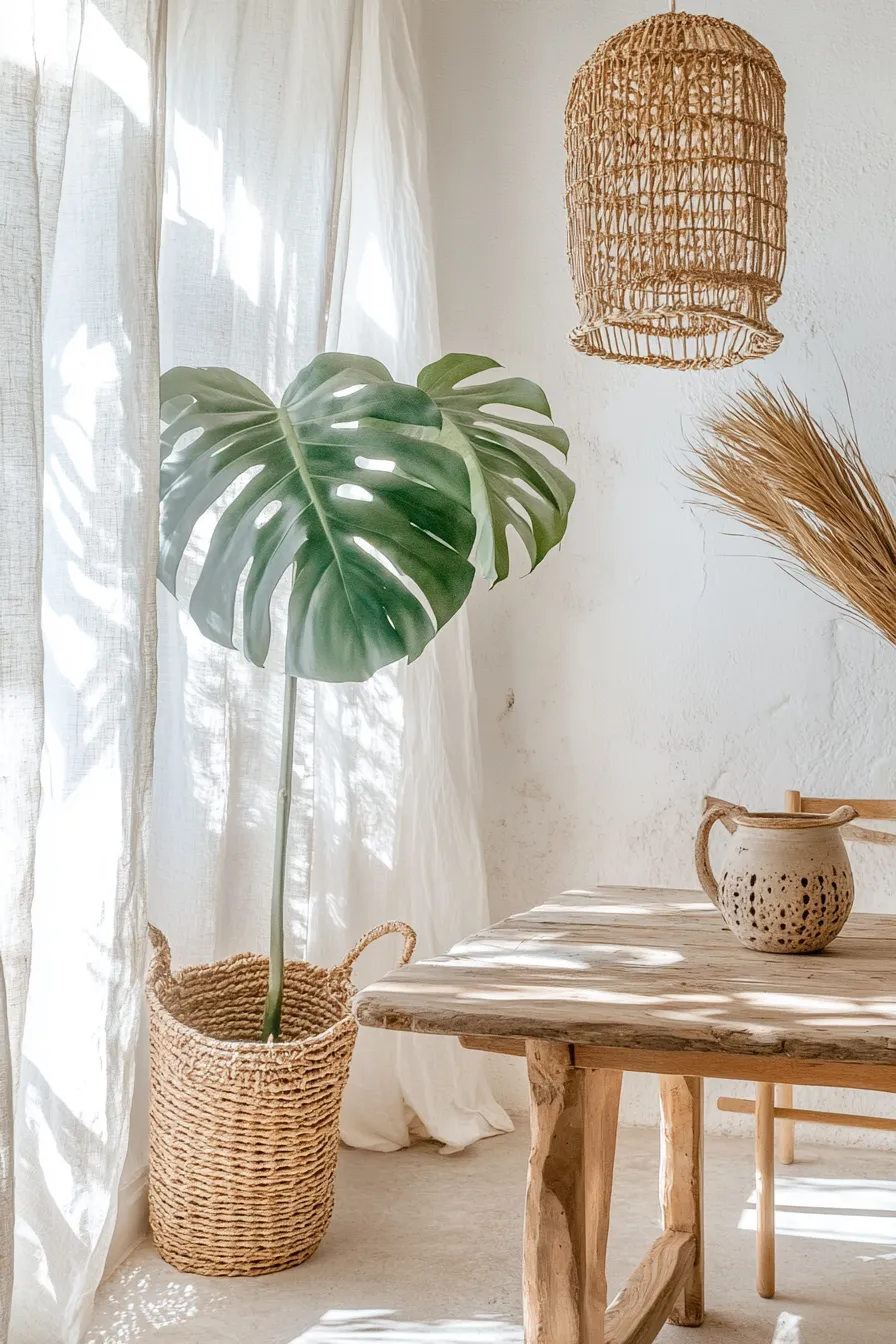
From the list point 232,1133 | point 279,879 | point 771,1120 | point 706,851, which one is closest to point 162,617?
point 279,879

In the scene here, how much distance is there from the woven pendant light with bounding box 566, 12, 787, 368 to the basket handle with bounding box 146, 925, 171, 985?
3.81 ft

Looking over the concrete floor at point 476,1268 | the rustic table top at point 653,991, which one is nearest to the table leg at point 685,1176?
the concrete floor at point 476,1268

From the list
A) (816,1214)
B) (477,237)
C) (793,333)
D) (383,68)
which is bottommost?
(816,1214)

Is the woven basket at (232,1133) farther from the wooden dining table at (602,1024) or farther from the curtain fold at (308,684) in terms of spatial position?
the wooden dining table at (602,1024)

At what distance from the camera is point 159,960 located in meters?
2.00

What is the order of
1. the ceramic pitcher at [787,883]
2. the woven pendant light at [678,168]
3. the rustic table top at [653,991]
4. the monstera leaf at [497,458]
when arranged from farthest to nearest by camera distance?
the monstera leaf at [497,458] → the woven pendant light at [678,168] → the ceramic pitcher at [787,883] → the rustic table top at [653,991]

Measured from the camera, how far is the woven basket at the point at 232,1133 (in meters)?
1.92

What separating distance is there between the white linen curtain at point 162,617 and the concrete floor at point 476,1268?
17 centimetres

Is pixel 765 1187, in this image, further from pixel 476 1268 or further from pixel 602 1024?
pixel 602 1024

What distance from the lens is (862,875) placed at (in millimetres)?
2650

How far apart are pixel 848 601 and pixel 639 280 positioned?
1.09 metres

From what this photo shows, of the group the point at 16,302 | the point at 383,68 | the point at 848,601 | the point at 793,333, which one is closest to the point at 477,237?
the point at 383,68

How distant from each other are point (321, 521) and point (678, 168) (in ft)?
2.33

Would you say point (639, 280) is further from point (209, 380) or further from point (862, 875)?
point (862, 875)
